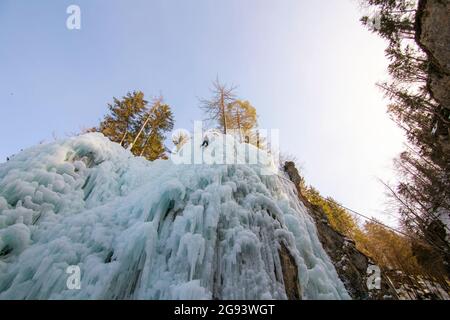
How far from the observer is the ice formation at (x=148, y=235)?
293cm

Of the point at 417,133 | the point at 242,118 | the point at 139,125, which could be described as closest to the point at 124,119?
the point at 139,125

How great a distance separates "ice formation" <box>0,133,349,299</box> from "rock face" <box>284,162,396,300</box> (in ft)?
2.42

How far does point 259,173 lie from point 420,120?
1358 centimetres

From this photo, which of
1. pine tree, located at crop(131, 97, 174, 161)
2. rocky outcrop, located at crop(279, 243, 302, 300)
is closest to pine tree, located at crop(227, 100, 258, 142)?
pine tree, located at crop(131, 97, 174, 161)

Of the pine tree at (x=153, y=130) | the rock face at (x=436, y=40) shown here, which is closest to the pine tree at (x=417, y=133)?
the rock face at (x=436, y=40)

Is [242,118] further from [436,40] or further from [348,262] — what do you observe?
[348,262]

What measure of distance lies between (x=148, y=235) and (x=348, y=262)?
4462 mm

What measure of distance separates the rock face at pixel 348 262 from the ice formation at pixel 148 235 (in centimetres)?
74

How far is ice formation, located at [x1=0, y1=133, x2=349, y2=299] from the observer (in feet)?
9.61

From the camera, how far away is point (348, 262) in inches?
194

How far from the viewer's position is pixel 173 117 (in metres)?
18.0

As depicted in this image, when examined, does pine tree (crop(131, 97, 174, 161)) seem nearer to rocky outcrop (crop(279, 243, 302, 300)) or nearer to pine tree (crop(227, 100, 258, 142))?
pine tree (crop(227, 100, 258, 142))

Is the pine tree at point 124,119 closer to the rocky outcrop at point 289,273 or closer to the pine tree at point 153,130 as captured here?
the pine tree at point 153,130
